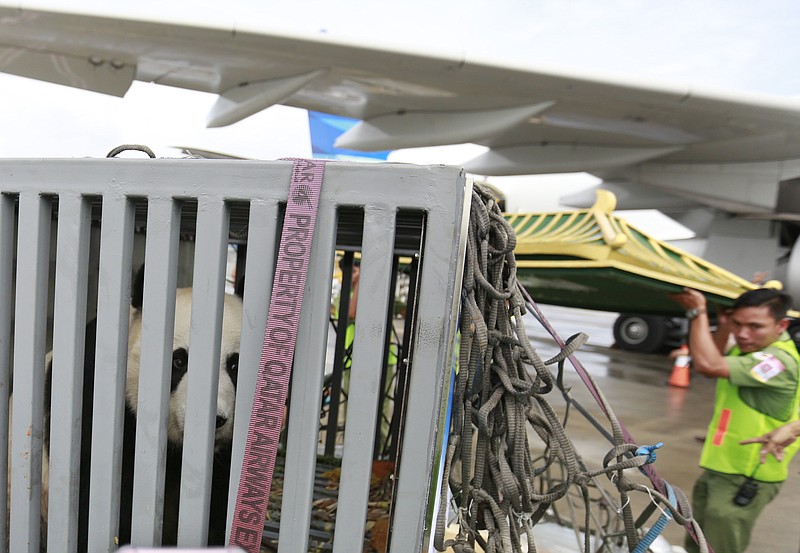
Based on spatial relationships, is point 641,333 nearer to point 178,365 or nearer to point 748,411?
point 748,411

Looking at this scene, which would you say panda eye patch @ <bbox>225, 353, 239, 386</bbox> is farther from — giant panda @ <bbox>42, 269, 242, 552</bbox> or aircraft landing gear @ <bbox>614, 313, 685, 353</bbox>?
aircraft landing gear @ <bbox>614, 313, 685, 353</bbox>

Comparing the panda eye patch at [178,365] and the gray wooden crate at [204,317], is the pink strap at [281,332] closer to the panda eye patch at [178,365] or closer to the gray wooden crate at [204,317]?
the gray wooden crate at [204,317]

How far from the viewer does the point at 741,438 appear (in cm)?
259

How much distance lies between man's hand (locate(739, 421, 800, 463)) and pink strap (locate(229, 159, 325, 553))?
2.45 meters

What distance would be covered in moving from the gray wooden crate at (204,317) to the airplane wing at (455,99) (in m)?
4.88

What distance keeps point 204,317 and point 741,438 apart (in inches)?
102

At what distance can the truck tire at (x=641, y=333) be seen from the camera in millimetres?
10562

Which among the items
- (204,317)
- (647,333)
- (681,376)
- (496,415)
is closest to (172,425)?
(204,317)

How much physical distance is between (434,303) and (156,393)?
0.49 m

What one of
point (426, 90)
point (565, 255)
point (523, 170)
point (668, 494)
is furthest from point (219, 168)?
point (523, 170)

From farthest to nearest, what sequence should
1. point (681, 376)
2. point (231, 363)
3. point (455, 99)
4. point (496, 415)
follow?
point (681, 376)
point (455, 99)
point (231, 363)
point (496, 415)

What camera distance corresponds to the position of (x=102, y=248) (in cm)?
96

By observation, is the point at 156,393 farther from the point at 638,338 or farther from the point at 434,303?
the point at 638,338

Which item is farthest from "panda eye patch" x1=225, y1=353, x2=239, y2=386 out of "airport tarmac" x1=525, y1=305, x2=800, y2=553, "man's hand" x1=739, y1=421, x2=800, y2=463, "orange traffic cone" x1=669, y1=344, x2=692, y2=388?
"orange traffic cone" x1=669, y1=344, x2=692, y2=388
